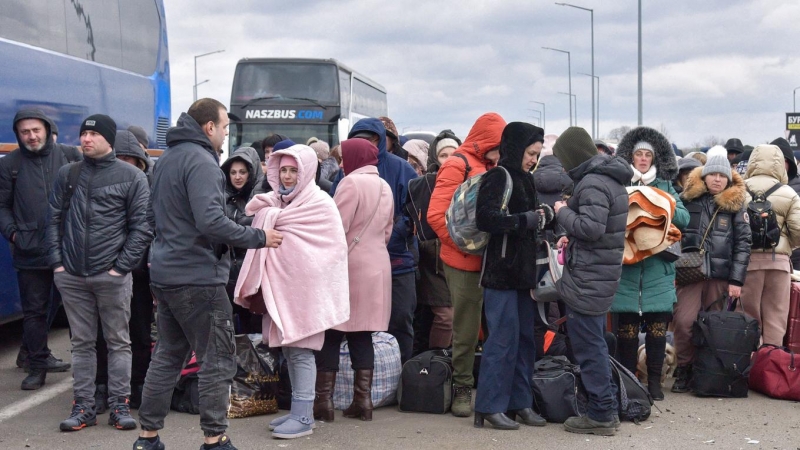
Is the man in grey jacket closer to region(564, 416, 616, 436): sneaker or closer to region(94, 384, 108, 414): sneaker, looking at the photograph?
region(94, 384, 108, 414): sneaker

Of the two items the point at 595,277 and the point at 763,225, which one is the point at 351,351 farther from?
the point at 763,225

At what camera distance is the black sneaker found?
6625mm

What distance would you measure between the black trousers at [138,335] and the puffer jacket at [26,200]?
4.12 ft

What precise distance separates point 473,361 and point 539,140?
164cm

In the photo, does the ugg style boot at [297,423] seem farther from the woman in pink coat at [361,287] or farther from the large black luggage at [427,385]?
the large black luggage at [427,385]

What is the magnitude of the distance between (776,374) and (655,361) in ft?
3.38

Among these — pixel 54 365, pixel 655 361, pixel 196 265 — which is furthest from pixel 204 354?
pixel 54 365

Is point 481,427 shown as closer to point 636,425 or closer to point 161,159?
point 636,425

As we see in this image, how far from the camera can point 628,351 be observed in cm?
770

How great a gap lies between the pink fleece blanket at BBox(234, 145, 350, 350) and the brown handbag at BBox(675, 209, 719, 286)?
3.08m

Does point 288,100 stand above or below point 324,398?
above

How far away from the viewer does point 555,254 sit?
6.87 metres

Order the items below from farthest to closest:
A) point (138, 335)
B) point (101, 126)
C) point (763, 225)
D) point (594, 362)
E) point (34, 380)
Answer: point (763, 225), point (34, 380), point (138, 335), point (101, 126), point (594, 362)

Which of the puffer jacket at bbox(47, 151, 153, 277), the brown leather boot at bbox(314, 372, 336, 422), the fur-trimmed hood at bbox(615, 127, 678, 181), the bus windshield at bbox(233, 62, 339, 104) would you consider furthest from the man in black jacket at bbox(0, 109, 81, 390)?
the bus windshield at bbox(233, 62, 339, 104)
